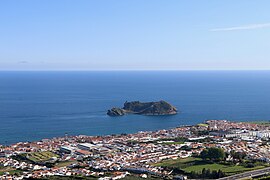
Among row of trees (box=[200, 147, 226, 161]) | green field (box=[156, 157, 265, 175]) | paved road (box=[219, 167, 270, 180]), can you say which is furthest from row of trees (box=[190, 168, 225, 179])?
row of trees (box=[200, 147, 226, 161])

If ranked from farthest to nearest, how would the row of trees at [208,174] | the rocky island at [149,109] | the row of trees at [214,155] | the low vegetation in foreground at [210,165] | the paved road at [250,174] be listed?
the rocky island at [149,109] < the row of trees at [214,155] < the low vegetation in foreground at [210,165] < the row of trees at [208,174] < the paved road at [250,174]

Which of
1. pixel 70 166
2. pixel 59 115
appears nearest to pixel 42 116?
pixel 59 115

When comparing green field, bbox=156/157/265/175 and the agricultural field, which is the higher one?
green field, bbox=156/157/265/175

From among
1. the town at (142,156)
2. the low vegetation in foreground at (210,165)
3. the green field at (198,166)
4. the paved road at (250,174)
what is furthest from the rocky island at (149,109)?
the paved road at (250,174)

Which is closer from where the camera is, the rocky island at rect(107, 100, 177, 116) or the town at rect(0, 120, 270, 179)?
the town at rect(0, 120, 270, 179)

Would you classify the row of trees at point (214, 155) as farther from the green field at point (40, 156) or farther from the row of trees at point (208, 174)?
the green field at point (40, 156)

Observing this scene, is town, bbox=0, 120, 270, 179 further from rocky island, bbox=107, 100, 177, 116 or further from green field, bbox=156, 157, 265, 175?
rocky island, bbox=107, 100, 177, 116

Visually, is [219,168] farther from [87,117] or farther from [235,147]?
[87,117]
